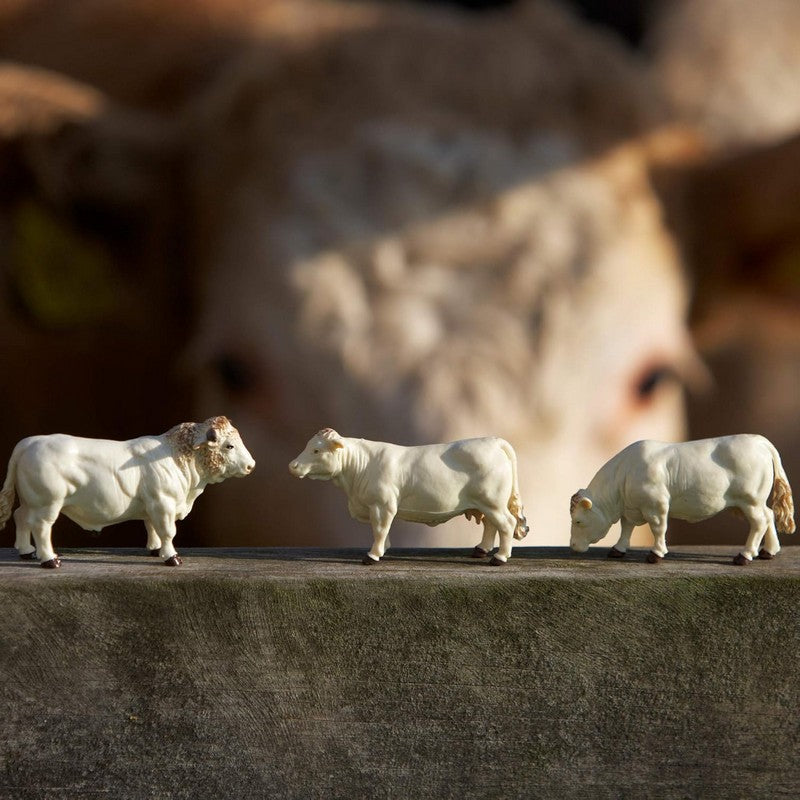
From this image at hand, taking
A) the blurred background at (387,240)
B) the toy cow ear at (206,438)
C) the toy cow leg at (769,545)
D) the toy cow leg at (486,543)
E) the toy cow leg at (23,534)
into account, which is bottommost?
the toy cow leg at (23,534)

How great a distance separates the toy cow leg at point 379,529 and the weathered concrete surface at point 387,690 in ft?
0.17

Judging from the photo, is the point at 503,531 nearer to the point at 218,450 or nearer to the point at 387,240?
the point at 218,450

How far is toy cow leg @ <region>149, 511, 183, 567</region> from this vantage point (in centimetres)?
76

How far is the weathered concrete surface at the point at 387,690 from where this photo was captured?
693 millimetres

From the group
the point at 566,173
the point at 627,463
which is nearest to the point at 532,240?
the point at 566,173

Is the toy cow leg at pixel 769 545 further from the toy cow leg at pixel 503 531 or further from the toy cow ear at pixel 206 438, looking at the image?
the toy cow ear at pixel 206 438

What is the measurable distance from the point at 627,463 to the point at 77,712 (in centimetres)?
34

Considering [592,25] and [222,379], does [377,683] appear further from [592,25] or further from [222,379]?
[592,25]

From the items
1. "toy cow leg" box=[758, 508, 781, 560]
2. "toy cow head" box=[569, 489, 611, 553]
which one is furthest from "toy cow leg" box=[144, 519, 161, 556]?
"toy cow leg" box=[758, 508, 781, 560]

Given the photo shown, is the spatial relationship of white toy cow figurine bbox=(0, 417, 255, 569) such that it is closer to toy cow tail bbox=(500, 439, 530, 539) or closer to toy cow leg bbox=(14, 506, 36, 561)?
toy cow leg bbox=(14, 506, 36, 561)

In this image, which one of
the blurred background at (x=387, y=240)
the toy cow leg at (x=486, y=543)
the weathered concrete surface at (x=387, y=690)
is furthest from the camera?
the blurred background at (x=387, y=240)

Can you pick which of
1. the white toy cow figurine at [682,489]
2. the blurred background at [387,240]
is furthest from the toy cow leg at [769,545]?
the blurred background at [387,240]

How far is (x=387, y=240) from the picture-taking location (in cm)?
139

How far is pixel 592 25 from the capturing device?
1.82 metres
